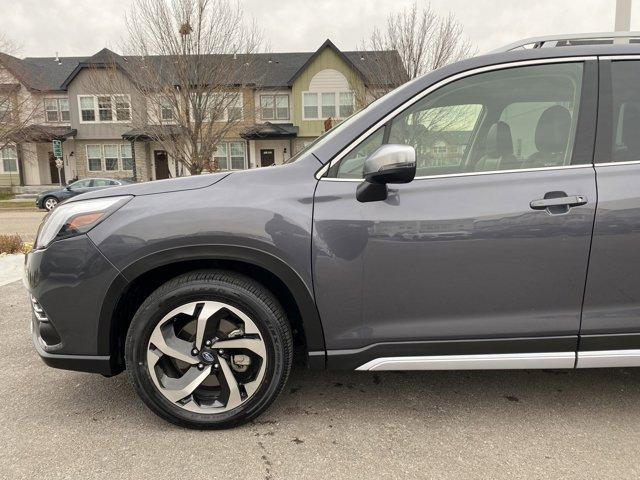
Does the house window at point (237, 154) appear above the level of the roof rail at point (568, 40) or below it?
above

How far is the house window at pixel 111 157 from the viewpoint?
96.8ft

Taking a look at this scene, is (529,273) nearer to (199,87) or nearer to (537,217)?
(537,217)

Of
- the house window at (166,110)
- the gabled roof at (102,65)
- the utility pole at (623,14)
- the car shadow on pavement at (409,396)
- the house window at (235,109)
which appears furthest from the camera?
the gabled roof at (102,65)

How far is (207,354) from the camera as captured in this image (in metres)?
2.37

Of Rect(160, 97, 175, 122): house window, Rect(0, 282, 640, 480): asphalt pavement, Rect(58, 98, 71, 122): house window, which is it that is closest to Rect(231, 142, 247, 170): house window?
Rect(58, 98, 71, 122): house window

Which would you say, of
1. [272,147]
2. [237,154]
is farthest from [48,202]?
[272,147]

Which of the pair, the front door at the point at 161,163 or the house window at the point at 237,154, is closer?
the house window at the point at 237,154

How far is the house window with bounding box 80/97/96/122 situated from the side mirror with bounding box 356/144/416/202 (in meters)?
31.4

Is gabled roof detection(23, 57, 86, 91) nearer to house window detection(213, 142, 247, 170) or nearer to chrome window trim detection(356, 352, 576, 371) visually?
house window detection(213, 142, 247, 170)

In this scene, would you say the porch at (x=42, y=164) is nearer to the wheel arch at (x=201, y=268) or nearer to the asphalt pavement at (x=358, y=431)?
the asphalt pavement at (x=358, y=431)

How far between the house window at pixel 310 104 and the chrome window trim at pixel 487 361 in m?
27.6

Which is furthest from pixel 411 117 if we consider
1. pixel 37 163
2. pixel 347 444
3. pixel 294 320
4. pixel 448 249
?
pixel 37 163

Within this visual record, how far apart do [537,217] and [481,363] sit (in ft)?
2.46

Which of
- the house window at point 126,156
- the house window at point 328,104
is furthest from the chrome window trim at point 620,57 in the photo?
the house window at point 126,156
